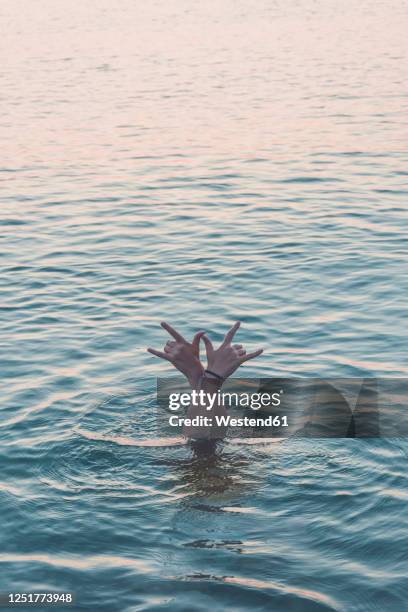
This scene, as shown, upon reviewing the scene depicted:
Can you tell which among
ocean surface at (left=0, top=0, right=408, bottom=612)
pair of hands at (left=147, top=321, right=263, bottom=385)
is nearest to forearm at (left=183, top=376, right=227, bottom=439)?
pair of hands at (left=147, top=321, right=263, bottom=385)

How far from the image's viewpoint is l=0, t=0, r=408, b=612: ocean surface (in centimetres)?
768

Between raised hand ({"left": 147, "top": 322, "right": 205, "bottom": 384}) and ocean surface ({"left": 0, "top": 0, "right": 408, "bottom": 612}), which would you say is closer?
ocean surface ({"left": 0, "top": 0, "right": 408, "bottom": 612})

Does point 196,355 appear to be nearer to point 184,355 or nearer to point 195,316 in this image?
point 184,355

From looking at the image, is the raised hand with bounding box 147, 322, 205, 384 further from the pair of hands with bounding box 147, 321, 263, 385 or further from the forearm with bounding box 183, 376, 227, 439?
the forearm with bounding box 183, 376, 227, 439

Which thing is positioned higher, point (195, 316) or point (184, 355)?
point (184, 355)

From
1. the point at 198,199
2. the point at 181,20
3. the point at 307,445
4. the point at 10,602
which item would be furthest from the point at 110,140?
the point at 181,20

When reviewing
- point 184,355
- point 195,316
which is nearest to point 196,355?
point 184,355

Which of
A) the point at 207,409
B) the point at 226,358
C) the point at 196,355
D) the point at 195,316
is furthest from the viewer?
the point at 195,316

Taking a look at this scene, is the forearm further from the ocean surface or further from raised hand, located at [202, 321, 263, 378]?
the ocean surface

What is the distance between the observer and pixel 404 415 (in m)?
10.4

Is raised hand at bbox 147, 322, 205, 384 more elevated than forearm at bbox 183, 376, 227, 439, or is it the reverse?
raised hand at bbox 147, 322, 205, 384

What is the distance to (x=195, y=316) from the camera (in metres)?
13.4

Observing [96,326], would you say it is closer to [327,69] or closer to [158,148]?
[158,148]

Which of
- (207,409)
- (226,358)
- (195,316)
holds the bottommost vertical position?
(207,409)
